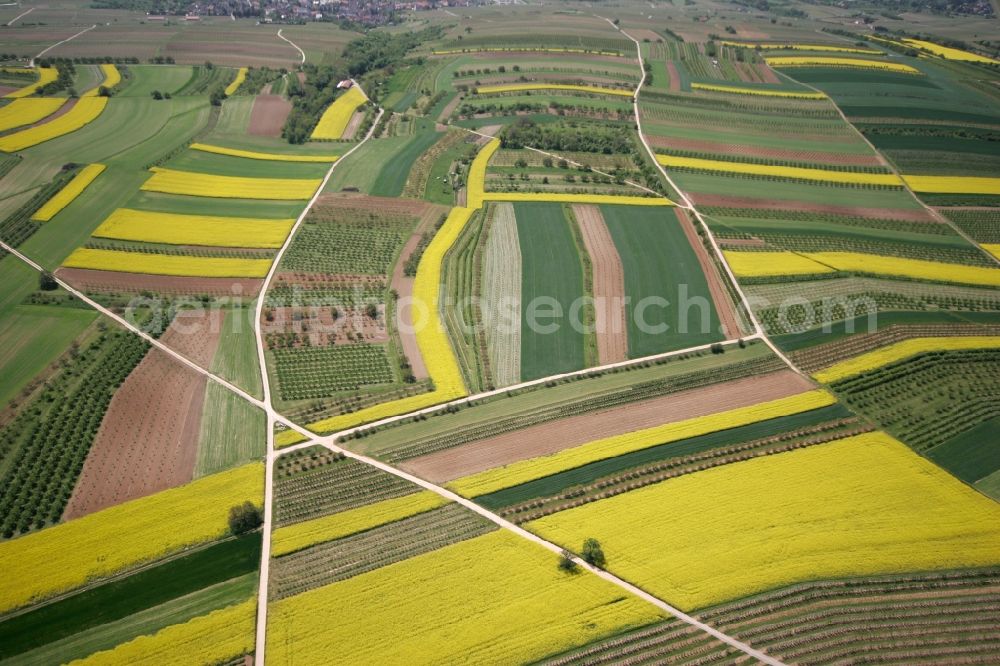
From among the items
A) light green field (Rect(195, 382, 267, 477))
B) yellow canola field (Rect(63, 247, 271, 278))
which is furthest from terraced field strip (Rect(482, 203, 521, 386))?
yellow canola field (Rect(63, 247, 271, 278))

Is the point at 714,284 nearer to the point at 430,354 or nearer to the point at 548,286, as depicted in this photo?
the point at 548,286

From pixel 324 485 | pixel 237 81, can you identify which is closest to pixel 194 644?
pixel 324 485

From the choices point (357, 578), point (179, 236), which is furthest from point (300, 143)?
point (357, 578)

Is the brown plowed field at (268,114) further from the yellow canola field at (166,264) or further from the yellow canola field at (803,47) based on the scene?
the yellow canola field at (803,47)

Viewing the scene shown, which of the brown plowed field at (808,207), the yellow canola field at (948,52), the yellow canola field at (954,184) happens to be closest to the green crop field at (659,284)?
the brown plowed field at (808,207)

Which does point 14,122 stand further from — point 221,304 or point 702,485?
point 702,485

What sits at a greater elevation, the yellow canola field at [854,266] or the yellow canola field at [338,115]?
the yellow canola field at [338,115]

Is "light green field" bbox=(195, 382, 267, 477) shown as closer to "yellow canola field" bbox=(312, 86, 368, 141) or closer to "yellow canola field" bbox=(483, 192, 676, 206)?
"yellow canola field" bbox=(483, 192, 676, 206)
